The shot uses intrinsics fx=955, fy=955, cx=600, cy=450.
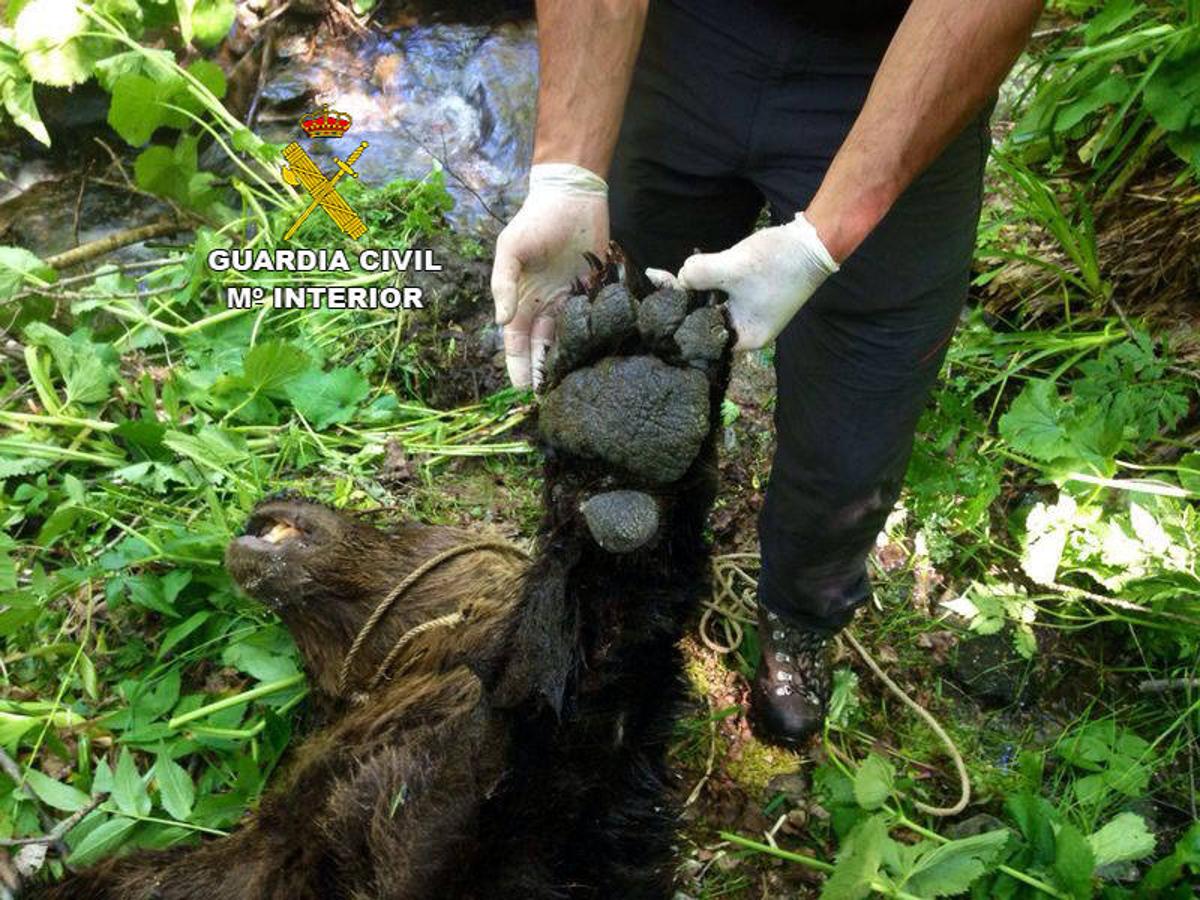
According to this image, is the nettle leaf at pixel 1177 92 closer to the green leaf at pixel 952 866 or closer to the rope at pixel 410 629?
the green leaf at pixel 952 866

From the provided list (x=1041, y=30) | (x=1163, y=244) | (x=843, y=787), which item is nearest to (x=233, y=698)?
(x=843, y=787)

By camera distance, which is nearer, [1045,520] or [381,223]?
[1045,520]

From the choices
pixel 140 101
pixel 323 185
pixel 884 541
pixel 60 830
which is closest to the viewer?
pixel 60 830

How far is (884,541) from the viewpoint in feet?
11.4

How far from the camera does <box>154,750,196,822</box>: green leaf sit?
8.25 ft

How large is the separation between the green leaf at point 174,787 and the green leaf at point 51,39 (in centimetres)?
328

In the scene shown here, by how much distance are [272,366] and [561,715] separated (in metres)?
2.15

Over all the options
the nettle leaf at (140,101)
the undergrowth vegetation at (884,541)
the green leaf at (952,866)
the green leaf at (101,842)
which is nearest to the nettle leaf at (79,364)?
the undergrowth vegetation at (884,541)

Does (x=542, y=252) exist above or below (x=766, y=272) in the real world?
below

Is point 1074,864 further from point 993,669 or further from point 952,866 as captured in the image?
point 993,669

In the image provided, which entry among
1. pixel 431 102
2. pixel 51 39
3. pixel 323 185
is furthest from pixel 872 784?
pixel 431 102

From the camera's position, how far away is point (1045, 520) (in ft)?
10.3

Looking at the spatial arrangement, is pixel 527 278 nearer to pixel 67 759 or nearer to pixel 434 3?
pixel 67 759

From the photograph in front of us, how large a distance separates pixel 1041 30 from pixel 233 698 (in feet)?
15.5
